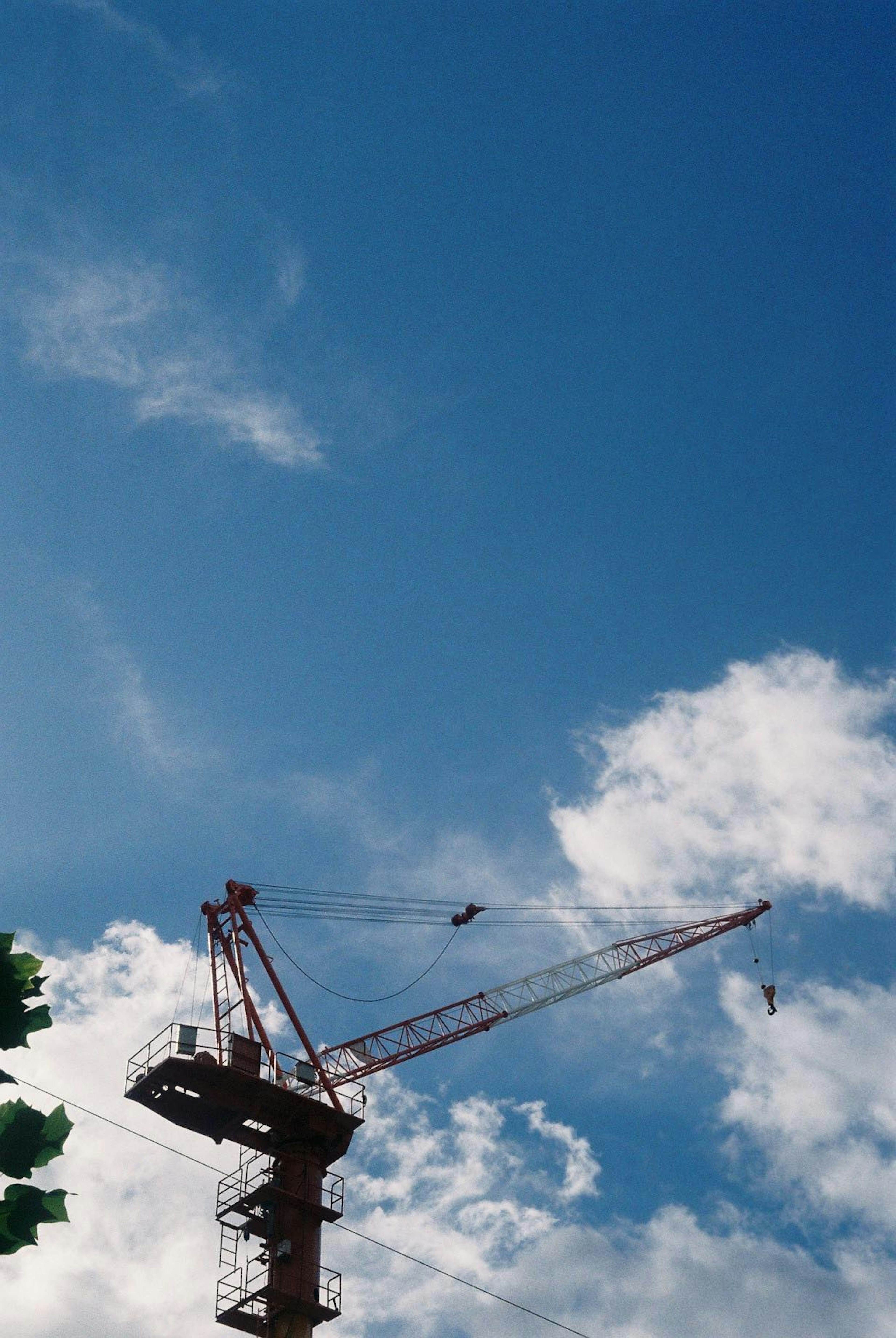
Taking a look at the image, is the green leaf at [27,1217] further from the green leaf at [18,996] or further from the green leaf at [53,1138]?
the green leaf at [18,996]

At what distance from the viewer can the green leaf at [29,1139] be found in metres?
11.0

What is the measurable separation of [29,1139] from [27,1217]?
1.93 feet

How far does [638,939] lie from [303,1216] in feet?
118

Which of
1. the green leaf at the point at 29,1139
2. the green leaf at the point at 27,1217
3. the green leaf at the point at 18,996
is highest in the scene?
the green leaf at the point at 18,996

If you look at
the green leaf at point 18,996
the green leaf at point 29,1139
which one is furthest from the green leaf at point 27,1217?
the green leaf at point 18,996

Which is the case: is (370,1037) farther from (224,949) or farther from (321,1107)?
(321,1107)

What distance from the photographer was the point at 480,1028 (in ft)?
249

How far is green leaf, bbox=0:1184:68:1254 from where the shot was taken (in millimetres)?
10836

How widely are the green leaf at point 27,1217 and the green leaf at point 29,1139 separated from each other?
253mm

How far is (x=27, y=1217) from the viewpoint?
1089 cm

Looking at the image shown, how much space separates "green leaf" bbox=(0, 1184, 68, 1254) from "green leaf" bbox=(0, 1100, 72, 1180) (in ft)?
0.83

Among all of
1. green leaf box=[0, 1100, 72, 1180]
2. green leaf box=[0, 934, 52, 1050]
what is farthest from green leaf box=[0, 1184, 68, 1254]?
green leaf box=[0, 934, 52, 1050]

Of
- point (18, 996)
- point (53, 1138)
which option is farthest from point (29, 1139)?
point (18, 996)

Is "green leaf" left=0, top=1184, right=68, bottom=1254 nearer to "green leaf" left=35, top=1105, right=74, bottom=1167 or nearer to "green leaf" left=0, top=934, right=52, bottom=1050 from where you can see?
"green leaf" left=35, top=1105, right=74, bottom=1167
